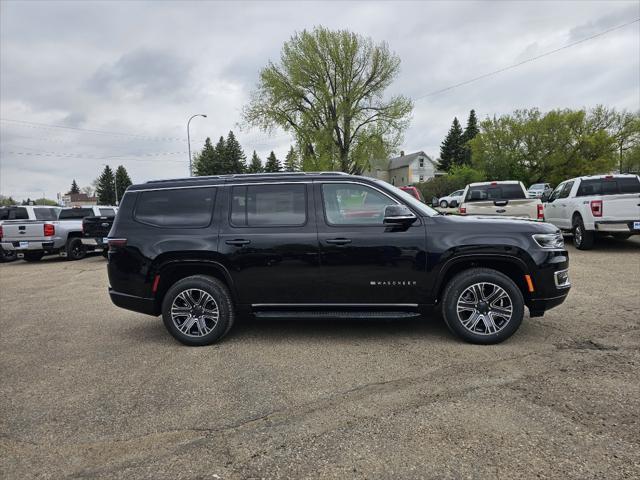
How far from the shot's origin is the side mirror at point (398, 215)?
14.2 ft

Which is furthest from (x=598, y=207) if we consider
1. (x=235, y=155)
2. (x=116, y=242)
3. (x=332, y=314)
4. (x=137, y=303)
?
(x=235, y=155)

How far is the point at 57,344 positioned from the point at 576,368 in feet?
18.3

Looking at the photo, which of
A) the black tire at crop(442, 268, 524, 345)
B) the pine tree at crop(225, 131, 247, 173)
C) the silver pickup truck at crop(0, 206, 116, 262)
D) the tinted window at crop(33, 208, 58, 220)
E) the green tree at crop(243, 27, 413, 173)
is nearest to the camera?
the black tire at crop(442, 268, 524, 345)

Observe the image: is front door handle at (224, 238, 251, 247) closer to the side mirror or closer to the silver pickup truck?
the side mirror

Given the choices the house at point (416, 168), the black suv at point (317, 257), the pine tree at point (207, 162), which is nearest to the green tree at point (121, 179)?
the pine tree at point (207, 162)

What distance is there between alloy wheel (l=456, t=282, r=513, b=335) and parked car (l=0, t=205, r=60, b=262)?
15.1 metres

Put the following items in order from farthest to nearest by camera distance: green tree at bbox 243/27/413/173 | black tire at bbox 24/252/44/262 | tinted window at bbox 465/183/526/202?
green tree at bbox 243/27/413/173
black tire at bbox 24/252/44/262
tinted window at bbox 465/183/526/202

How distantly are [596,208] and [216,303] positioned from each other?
31.6 ft

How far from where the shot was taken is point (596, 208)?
33.1 feet

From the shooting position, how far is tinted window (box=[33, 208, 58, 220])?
572 inches

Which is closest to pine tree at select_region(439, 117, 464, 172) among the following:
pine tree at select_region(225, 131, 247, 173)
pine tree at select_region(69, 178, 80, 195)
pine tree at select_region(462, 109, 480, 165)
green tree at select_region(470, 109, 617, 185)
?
pine tree at select_region(462, 109, 480, 165)

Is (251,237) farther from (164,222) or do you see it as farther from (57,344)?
(57,344)

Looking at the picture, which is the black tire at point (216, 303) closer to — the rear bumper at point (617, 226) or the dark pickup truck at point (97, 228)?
the dark pickup truck at point (97, 228)

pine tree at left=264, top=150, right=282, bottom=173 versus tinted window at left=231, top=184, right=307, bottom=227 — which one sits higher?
pine tree at left=264, top=150, right=282, bottom=173
